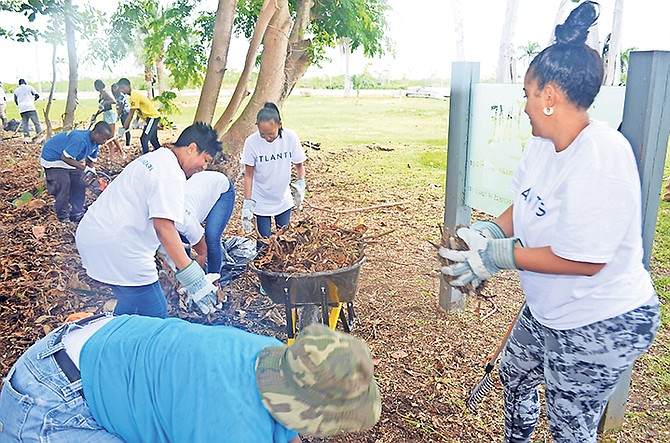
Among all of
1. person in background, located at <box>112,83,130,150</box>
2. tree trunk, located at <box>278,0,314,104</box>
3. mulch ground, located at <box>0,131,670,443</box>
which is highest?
tree trunk, located at <box>278,0,314,104</box>

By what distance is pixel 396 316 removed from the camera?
4.37m

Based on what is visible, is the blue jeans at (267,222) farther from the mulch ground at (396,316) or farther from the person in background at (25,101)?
the person in background at (25,101)

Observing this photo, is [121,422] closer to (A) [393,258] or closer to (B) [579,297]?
(B) [579,297]

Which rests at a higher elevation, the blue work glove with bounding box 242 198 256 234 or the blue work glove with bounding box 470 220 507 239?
the blue work glove with bounding box 470 220 507 239

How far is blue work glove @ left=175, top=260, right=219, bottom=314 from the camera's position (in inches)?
119

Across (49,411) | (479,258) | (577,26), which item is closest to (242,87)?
(479,258)

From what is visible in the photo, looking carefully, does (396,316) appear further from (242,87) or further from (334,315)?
(242,87)

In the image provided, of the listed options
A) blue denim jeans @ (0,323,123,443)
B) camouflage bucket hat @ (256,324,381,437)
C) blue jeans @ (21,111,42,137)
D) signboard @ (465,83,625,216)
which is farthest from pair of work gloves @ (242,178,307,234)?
blue jeans @ (21,111,42,137)

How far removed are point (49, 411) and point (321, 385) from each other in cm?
88

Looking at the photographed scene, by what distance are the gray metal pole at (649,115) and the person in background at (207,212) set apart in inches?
107

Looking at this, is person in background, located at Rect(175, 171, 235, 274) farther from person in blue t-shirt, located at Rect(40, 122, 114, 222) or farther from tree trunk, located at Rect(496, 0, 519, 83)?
tree trunk, located at Rect(496, 0, 519, 83)

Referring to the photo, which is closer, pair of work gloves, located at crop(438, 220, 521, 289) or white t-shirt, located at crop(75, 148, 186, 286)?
pair of work gloves, located at crop(438, 220, 521, 289)

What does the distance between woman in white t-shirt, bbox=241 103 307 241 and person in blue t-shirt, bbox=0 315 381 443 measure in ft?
10.0

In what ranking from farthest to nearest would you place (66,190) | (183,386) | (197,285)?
(66,190) < (197,285) < (183,386)
